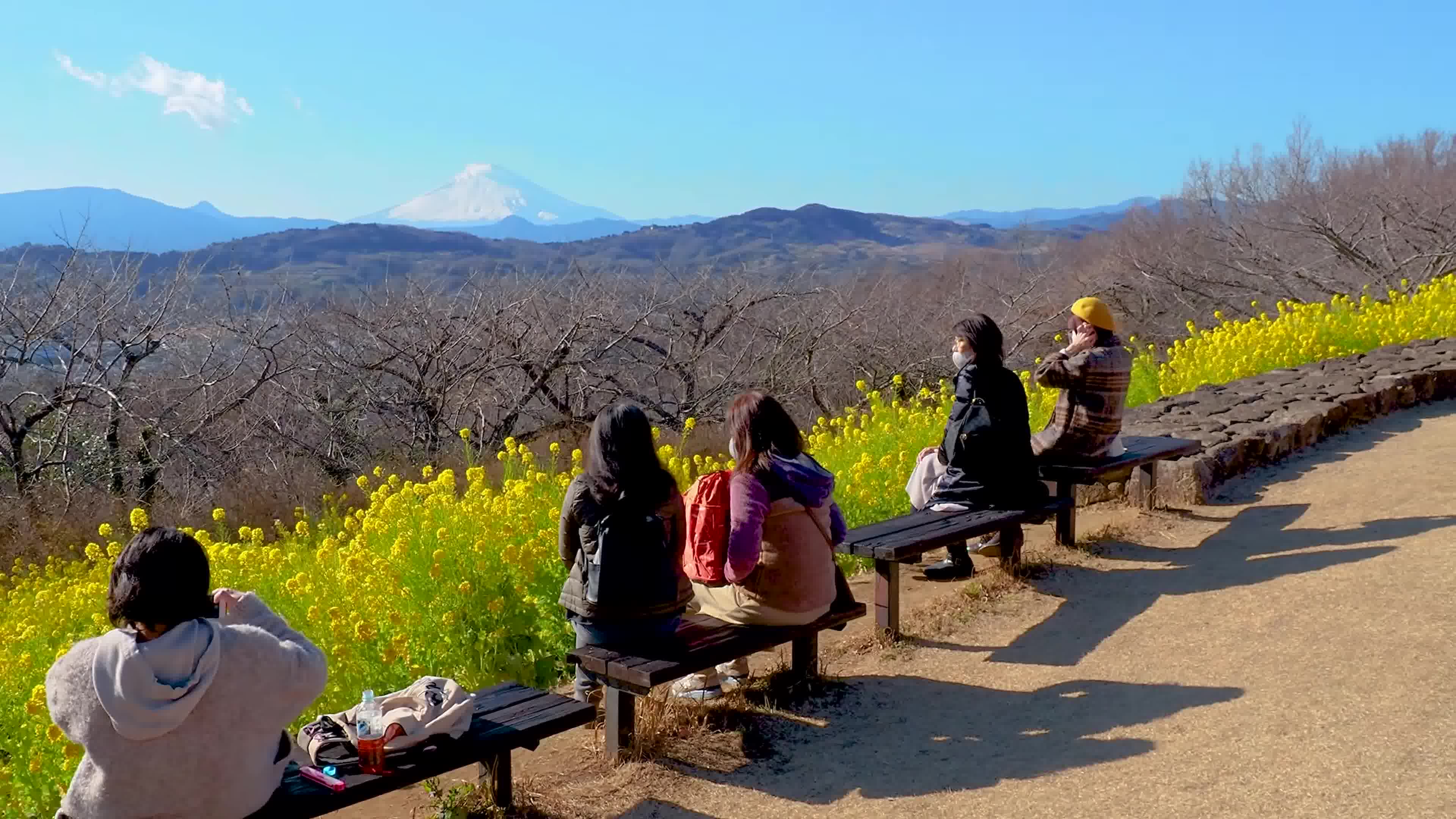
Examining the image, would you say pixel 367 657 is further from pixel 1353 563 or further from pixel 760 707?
pixel 1353 563

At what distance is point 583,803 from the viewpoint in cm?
348

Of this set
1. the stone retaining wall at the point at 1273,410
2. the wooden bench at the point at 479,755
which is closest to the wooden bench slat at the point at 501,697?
the wooden bench at the point at 479,755

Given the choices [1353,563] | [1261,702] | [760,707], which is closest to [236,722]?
[760,707]

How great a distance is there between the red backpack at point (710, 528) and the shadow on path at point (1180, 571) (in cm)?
132

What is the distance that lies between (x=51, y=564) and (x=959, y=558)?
→ 5.54 meters

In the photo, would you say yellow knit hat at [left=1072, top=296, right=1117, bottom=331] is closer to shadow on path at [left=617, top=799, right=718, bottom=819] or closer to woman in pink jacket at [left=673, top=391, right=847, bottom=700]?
woman in pink jacket at [left=673, top=391, right=847, bottom=700]

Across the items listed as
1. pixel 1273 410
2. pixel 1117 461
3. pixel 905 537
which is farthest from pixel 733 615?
pixel 1273 410

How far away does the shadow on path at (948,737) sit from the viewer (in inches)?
142

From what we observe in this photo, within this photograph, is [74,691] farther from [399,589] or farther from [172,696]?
[399,589]

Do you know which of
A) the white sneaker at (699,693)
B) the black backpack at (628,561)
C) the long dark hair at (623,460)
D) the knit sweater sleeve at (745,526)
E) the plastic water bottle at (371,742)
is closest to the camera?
the plastic water bottle at (371,742)

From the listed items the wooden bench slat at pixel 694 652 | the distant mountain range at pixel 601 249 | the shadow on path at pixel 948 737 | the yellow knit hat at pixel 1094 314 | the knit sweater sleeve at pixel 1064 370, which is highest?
the distant mountain range at pixel 601 249

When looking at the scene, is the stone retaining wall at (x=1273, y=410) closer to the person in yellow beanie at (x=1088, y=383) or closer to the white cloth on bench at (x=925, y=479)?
the person in yellow beanie at (x=1088, y=383)

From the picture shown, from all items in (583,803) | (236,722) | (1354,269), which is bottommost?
(583,803)

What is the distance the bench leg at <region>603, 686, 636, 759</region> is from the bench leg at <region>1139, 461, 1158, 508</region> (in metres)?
4.04
